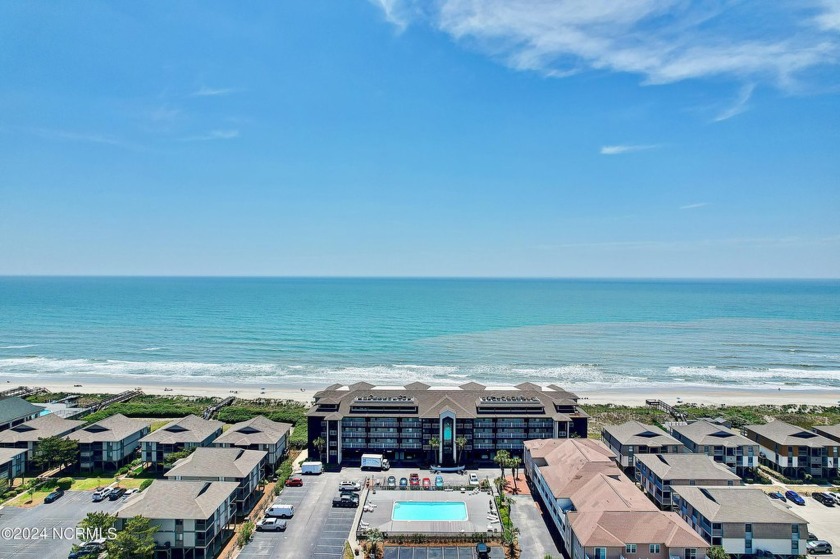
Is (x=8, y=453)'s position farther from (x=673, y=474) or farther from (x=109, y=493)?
(x=673, y=474)

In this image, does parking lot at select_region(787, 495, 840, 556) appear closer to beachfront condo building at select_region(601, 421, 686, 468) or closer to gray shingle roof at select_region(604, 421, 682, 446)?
beachfront condo building at select_region(601, 421, 686, 468)

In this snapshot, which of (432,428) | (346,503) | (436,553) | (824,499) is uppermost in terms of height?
(432,428)

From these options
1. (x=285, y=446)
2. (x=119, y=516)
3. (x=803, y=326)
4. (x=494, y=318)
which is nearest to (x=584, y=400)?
(x=285, y=446)

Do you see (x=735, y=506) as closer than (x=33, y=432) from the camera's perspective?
Yes

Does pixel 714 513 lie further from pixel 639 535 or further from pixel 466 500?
pixel 466 500

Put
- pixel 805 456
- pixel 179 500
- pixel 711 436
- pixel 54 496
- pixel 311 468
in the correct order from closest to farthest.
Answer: pixel 179 500 → pixel 54 496 → pixel 311 468 → pixel 805 456 → pixel 711 436

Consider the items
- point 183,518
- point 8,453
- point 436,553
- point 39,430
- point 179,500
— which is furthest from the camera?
point 39,430

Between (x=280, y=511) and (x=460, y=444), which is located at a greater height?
(x=460, y=444)

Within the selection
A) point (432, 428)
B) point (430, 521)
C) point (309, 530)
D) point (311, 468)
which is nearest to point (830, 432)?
point (432, 428)
